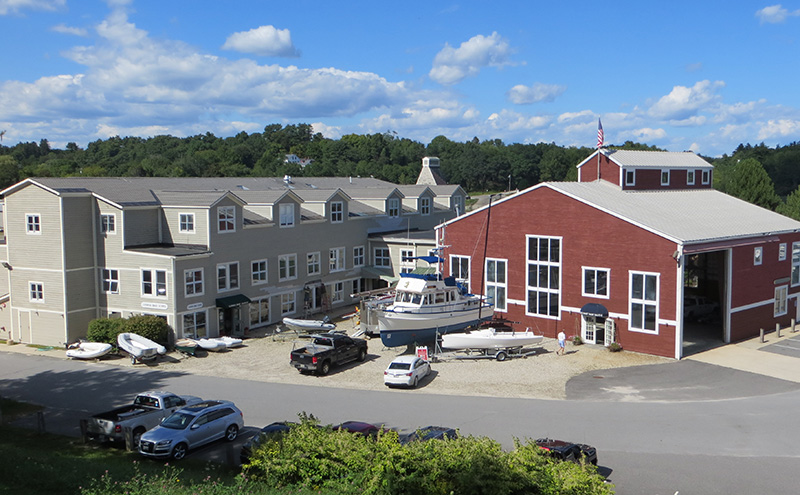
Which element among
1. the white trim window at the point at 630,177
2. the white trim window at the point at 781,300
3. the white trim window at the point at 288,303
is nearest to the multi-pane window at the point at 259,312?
the white trim window at the point at 288,303

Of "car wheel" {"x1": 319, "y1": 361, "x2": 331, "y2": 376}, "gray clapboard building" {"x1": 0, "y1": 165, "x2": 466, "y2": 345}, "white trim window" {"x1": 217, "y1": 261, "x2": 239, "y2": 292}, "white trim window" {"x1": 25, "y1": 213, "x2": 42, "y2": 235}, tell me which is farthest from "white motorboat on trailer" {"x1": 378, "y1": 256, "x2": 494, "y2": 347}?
"white trim window" {"x1": 25, "y1": 213, "x2": 42, "y2": 235}

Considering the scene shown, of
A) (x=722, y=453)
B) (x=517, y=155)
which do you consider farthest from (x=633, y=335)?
(x=517, y=155)

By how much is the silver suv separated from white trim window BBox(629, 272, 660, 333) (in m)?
20.6

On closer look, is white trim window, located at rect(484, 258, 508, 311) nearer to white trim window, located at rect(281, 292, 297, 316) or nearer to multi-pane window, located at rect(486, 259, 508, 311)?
multi-pane window, located at rect(486, 259, 508, 311)

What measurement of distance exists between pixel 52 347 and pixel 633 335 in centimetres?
3103

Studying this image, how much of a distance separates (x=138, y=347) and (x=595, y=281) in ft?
76.9

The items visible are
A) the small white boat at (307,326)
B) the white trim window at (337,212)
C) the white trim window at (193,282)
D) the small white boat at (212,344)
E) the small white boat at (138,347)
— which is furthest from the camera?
the white trim window at (337,212)

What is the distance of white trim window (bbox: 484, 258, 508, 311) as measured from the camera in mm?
39094

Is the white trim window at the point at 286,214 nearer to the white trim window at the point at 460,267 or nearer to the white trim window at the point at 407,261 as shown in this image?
the white trim window at the point at 407,261

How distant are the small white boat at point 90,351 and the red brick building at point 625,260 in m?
20.1

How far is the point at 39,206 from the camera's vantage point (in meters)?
36.8

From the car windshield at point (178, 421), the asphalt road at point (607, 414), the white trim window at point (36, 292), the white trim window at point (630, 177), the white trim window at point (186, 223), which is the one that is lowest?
the asphalt road at point (607, 414)

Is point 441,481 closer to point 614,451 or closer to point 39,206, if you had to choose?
point 614,451

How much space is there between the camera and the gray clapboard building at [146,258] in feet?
119
